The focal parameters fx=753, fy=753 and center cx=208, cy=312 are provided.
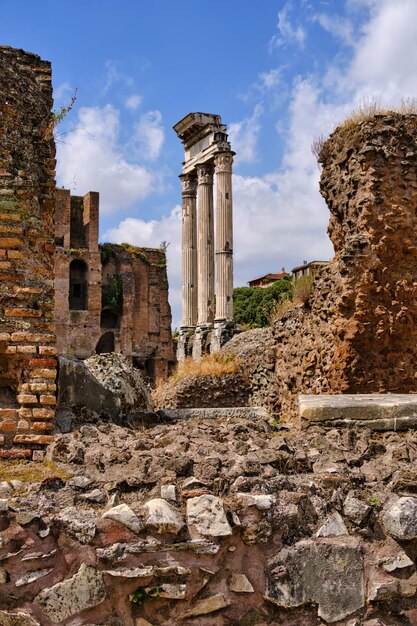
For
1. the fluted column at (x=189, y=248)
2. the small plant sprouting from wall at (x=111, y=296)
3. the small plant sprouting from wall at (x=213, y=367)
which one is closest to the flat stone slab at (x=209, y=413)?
the small plant sprouting from wall at (x=213, y=367)

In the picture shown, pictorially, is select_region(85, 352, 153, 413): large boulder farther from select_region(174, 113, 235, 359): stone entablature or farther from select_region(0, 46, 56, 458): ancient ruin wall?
select_region(174, 113, 235, 359): stone entablature

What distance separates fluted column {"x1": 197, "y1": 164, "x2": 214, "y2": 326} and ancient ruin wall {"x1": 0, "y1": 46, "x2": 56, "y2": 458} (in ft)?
70.8

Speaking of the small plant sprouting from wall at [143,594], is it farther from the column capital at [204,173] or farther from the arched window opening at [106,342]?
the arched window opening at [106,342]

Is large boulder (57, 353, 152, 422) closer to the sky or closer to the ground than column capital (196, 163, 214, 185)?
closer to the ground

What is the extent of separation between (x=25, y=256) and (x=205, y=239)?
2275 cm

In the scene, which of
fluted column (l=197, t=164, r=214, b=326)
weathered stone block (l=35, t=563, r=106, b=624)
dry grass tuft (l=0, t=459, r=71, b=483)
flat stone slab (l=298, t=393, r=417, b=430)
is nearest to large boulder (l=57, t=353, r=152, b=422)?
dry grass tuft (l=0, t=459, r=71, b=483)

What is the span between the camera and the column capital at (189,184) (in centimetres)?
2884

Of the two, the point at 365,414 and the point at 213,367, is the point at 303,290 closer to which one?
the point at 365,414

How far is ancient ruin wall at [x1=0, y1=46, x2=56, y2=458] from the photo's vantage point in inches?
171

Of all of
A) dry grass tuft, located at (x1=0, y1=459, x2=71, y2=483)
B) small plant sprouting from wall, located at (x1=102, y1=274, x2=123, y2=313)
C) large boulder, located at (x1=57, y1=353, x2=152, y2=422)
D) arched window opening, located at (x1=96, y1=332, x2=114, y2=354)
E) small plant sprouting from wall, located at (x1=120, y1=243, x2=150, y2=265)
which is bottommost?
dry grass tuft, located at (x1=0, y1=459, x2=71, y2=483)

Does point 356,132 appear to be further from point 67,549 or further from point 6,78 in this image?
point 67,549

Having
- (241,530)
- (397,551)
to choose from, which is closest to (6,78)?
(241,530)

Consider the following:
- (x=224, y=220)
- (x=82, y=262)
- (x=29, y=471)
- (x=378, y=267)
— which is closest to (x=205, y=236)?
(x=224, y=220)

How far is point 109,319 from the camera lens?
4466 cm
